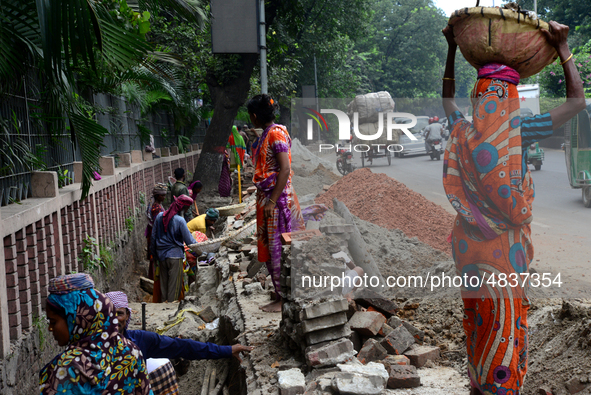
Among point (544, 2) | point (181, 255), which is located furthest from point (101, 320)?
point (544, 2)

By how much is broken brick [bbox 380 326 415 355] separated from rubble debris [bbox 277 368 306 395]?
0.64 meters

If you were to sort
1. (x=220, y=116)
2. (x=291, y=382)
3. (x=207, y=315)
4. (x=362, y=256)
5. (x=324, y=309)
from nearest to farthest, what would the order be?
(x=291, y=382)
(x=324, y=309)
(x=362, y=256)
(x=207, y=315)
(x=220, y=116)

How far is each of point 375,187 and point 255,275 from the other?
1.67m

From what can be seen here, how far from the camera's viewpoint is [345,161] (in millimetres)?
Result: 5062

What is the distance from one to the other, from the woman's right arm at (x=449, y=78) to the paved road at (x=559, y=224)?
0.85 meters

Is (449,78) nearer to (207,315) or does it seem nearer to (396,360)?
(396,360)

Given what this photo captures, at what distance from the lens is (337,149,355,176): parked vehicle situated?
4.64 metres

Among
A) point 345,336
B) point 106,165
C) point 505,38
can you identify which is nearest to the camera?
point 505,38

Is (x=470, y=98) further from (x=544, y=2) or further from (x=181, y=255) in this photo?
(x=544, y=2)

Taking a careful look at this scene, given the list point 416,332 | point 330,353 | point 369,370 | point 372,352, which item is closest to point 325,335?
point 330,353

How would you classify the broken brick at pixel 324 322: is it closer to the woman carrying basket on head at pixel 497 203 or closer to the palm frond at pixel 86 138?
the woman carrying basket on head at pixel 497 203

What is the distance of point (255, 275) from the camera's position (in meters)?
5.58

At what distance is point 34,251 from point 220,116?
900cm

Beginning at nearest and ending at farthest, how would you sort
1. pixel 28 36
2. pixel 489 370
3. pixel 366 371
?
pixel 489 370, pixel 366 371, pixel 28 36
